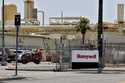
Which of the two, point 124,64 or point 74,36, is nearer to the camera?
point 124,64

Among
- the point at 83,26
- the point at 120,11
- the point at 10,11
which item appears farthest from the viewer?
the point at 120,11

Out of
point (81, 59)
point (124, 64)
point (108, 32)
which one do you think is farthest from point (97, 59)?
point (108, 32)

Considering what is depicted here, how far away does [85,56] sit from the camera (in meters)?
41.1

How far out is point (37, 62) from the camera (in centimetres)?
5269

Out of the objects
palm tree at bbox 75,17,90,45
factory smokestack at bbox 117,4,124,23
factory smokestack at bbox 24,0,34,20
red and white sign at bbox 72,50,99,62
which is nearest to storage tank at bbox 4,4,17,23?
factory smokestack at bbox 24,0,34,20

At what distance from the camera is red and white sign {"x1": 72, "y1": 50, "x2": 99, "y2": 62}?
134 ft

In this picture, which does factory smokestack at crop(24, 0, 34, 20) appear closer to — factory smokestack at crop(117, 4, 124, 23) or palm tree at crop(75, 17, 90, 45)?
palm tree at crop(75, 17, 90, 45)

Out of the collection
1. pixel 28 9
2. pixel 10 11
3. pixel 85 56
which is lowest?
pixel 85 56

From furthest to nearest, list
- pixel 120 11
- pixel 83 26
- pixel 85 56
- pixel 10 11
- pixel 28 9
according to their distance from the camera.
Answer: pixel 28 9
pixel 120 11
pixel 10 11
pixel 83 26
pixel 85 56

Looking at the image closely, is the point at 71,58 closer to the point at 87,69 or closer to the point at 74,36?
the point at 87,69

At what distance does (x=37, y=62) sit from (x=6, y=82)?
28.7 m

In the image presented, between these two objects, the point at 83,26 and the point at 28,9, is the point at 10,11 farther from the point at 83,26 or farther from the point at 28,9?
the point at 83,26

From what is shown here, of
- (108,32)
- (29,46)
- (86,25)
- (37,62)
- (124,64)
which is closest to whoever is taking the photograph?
(124,64)

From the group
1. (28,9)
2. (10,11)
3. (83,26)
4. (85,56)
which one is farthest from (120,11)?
(85,56)
